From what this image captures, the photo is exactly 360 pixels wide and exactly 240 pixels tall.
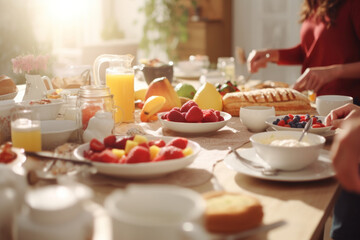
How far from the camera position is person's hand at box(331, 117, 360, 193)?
75 cm

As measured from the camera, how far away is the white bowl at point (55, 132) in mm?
1348

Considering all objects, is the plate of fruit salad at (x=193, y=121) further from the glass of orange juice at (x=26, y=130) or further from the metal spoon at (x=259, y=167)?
the glass of orange juice at (x=26, y=130)

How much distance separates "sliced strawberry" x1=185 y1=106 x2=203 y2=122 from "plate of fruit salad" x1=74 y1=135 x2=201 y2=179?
0.34m

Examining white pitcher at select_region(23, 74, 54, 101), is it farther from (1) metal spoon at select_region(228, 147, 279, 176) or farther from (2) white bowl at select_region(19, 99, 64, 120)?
(1) metal spoon at select_region(228, 147, 279, 176)

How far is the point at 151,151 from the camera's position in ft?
3.67

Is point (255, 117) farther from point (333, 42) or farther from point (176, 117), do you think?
point (333, 42)

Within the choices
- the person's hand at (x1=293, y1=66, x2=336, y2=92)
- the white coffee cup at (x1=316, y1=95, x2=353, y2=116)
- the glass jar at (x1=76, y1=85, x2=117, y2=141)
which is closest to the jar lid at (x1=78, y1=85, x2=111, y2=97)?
the glass jar at (x1=76, y1=85, x2=117, y2=141)

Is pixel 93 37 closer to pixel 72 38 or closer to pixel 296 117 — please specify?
pixel 72 38

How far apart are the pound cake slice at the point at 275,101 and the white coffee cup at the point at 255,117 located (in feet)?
0.93

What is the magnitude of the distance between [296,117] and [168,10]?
3979 mm

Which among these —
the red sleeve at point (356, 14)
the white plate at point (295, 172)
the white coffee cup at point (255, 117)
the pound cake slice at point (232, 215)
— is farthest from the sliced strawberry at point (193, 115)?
the red sleeve at point (356, 14)

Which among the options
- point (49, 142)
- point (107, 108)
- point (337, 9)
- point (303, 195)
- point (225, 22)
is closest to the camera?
point (303, 195)

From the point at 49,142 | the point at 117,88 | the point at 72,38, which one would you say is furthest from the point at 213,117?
the point at 72,38

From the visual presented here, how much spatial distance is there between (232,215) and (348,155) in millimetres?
219
